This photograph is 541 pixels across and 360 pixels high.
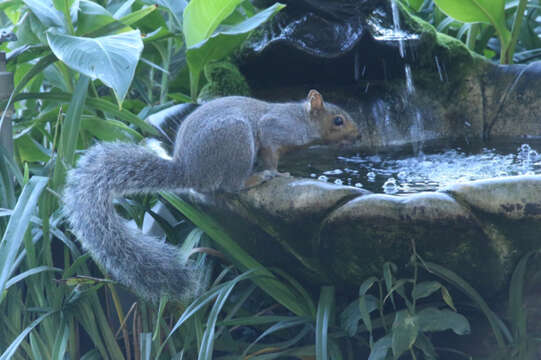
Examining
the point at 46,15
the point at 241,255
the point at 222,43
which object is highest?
the point at 46,15

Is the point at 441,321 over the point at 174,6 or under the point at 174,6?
under

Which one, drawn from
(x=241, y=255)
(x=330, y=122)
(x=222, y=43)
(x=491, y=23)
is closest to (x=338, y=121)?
(x=330, y=122)

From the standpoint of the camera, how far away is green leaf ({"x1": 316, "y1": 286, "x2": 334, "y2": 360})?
211 centimetres

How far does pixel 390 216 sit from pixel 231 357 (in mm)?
1088

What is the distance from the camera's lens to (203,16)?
117 inches

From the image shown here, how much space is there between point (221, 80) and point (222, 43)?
1.11 feet

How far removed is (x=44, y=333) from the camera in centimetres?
252

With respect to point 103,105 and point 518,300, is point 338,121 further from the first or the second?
point 518,300

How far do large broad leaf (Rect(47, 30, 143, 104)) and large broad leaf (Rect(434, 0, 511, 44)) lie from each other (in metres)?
1.94

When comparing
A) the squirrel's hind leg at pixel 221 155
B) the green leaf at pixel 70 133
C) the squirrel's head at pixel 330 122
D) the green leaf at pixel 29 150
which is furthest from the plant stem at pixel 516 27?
the green leaf at pixel 29 150

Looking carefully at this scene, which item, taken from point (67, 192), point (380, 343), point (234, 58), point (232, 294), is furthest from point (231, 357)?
point (234, 58)

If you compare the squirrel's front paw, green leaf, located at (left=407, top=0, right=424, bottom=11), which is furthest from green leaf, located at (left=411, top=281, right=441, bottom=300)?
Answer: green leaf, located at (left=407, top=0, right=424, bottom=11)

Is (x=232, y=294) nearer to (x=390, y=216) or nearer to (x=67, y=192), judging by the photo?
(x=67, y=192)

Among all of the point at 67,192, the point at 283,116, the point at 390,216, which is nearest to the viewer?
the point at 390,216
